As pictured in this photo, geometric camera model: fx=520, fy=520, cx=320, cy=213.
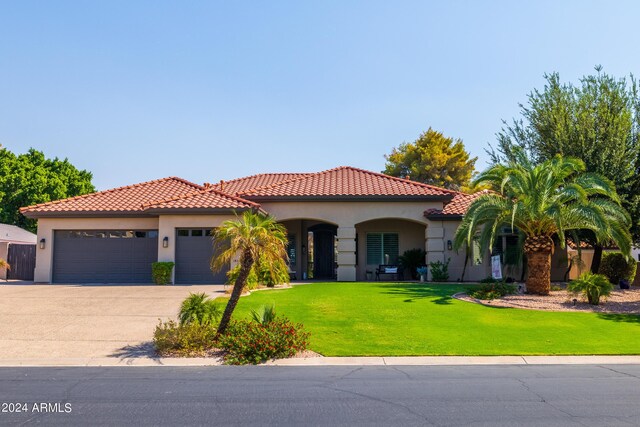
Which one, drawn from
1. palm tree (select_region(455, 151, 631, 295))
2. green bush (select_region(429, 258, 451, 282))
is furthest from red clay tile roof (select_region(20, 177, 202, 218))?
palm tree (select_region(455, 151, 631, 295))

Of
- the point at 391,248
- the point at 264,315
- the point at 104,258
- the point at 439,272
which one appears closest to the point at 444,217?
the point at 439,272

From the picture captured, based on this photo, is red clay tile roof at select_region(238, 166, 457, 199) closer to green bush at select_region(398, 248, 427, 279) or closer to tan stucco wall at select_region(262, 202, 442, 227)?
tan stucco wall at select_region(262, 202, 442, 227)

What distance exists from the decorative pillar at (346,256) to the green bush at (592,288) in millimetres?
9890

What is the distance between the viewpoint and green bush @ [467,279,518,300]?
54.3ft

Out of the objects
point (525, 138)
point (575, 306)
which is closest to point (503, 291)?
point (575, 306)

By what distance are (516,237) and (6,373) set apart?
2213 centimetres

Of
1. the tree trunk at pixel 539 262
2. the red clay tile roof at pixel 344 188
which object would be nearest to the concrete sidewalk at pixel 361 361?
the tree trunk at pixel 539 262

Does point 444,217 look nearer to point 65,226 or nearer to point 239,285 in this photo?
point 239,285

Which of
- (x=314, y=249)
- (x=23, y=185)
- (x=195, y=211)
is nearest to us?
(x=195, y=211)

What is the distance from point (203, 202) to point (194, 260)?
2463mm

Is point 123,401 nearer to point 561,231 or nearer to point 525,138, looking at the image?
point 561,231

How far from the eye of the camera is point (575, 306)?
15367 mm

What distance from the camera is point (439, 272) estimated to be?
22.9 m

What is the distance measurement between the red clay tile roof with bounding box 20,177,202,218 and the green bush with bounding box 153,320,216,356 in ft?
42.1
